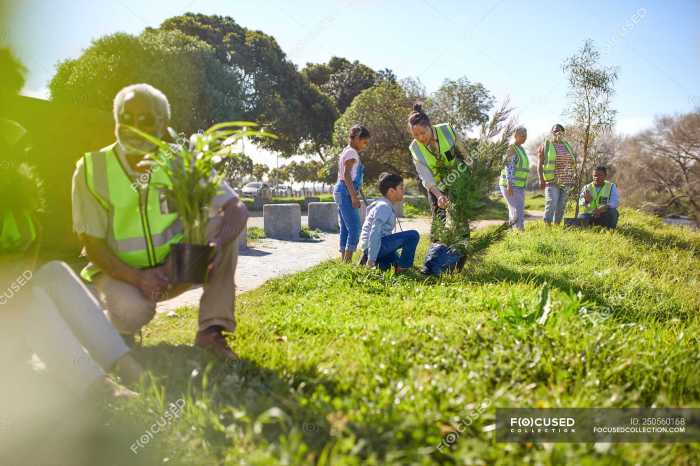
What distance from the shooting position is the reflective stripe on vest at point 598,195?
1170 cm

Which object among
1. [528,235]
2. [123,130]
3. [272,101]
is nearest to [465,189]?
[528,235]

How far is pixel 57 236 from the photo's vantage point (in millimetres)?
7941

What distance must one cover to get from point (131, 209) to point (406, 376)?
2.03m

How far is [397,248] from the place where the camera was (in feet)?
21.6

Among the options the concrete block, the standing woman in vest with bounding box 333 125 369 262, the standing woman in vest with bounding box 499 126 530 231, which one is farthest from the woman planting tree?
the concrete block

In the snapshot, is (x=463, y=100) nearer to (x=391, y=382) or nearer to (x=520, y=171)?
(x=520, y=171)

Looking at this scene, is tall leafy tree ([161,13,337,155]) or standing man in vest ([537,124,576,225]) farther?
tall leafy tree ([161,13,337,155])

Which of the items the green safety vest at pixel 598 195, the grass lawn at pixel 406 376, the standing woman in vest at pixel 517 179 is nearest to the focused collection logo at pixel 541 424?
the grass lawn at pixel 406 376

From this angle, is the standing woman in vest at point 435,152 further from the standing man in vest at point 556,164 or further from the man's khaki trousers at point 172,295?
the standing man in vest at point 556,164

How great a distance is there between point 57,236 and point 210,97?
68.9 ft

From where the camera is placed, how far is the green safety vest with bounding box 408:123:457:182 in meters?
6.82

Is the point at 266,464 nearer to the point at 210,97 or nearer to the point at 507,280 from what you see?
the point at 507,280

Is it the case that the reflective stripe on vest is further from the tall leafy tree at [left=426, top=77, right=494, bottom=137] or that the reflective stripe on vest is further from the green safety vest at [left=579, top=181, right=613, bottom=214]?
the tall leafy tree at [left=426, top=77, right=494, bottom=137]

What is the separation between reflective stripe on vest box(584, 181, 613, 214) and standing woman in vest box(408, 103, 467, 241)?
6.44 meters
